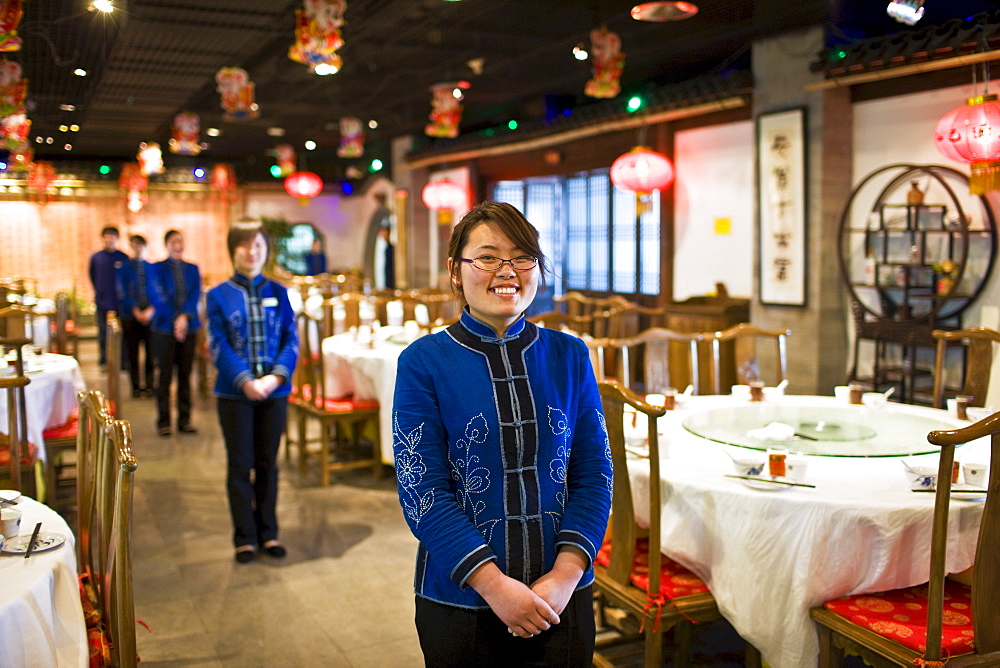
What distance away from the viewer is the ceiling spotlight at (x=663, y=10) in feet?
18.4

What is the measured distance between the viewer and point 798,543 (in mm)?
2363

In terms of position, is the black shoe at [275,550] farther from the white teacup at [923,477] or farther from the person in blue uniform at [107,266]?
the person in blue uniform at [107,266]

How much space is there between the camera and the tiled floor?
323 centimetres

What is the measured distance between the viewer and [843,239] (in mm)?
6754

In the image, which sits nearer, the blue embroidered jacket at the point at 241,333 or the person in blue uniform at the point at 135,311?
the blue embroidered jacket at the point at 241,333

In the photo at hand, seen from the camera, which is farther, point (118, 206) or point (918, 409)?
point (118, 206)

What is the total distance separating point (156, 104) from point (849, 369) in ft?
26.5

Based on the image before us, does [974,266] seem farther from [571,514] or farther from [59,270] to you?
[59,270]

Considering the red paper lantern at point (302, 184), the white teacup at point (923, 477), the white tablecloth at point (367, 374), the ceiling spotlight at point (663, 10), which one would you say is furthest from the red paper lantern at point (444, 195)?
the white teacup at point (923, 477)

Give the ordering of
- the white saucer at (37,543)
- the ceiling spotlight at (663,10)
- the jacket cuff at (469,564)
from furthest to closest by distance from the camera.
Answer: the ceiling spotlight at (663,10)
the white saucer at (37,543)
the jacket cuff at (469,564)

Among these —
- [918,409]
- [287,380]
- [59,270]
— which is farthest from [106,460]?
[59,270]

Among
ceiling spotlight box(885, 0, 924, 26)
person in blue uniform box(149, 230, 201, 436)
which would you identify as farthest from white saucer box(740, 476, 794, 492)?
person in blue uniform box(149, 230, 201, 436)

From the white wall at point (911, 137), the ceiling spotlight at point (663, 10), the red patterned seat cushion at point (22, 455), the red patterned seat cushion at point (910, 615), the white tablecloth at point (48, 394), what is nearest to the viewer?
the red patterned seat cushion at point (910, 615)

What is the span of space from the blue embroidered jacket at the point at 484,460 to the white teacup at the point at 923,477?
1.22 meters
